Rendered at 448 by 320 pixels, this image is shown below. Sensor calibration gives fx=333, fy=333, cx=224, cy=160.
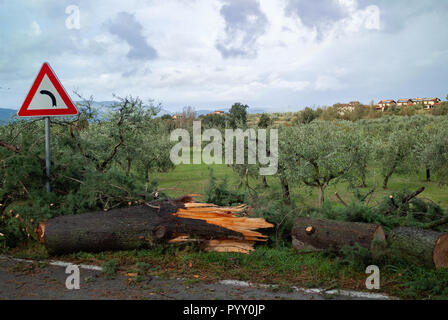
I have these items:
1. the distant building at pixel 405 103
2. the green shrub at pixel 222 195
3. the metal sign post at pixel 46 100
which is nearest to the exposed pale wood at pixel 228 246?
the green shrub at pixel 222 195

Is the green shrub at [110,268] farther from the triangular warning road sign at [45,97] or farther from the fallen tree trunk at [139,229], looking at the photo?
the triangular warning road sign at [45,97]

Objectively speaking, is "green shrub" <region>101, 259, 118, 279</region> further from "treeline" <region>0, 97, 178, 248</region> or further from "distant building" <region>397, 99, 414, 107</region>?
"distant building" <region>397, 99, 414, 107</region>

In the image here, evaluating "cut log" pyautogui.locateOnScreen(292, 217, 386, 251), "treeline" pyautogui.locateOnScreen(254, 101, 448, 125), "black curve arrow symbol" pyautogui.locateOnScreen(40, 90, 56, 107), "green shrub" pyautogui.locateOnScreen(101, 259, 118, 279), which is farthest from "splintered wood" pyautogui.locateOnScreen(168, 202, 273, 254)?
"treeline" pyautogui.locateOnScreen(254, 101, 448, 125)

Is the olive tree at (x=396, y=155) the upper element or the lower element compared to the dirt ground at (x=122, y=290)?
upper

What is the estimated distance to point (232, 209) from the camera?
6.59m

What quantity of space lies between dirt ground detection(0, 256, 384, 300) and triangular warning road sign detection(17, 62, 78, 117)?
3.29m

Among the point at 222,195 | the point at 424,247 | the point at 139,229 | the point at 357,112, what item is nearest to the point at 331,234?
the point at 424,247

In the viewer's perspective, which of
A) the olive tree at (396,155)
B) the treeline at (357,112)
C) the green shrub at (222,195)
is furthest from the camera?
the treeline at (357,112)

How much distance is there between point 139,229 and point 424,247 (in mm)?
4482

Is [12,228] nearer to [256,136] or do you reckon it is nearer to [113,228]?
[113,228]

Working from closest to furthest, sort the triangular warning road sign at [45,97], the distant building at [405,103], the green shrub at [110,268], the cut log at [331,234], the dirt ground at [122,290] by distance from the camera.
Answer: the dirt ground at [122,290] → the green shrub at [110,268] → the cut log at [331,234] → the triangular warning road sign at [45,97] → the distant building at [405,103]

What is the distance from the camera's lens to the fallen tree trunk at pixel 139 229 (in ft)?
18.7

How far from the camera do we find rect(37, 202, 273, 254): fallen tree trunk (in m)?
5.70
